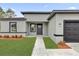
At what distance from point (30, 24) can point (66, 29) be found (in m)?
18.3

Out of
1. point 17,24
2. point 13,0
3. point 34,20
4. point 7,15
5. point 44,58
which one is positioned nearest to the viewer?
point 44,58

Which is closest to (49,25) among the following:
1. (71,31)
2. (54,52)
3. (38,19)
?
(38,19)

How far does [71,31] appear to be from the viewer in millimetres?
20328

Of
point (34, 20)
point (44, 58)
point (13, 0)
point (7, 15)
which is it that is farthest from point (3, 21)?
point (7, 15)

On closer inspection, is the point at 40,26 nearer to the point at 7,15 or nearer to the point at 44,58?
the point at 7,15

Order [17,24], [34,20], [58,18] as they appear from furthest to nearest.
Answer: [34,20] → [17,24] → [58,18]

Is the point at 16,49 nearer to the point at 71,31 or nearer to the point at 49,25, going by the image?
the point at 71,31

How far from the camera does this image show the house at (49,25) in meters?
19.8

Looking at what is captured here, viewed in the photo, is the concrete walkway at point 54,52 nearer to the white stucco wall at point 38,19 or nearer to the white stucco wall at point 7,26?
the white stucco wall at point 7,26

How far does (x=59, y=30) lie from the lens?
19797 millimetres

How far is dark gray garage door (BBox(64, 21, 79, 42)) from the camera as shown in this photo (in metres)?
20.2

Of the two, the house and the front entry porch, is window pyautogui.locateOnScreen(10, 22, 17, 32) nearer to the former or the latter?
the house

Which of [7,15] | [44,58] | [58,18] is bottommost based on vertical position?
[44,58]

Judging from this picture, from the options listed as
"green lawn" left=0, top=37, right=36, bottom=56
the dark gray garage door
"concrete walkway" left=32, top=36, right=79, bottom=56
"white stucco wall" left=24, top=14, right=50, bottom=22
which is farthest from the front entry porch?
"concrete walkway" left=32, top=36, right=79, bottom=56
